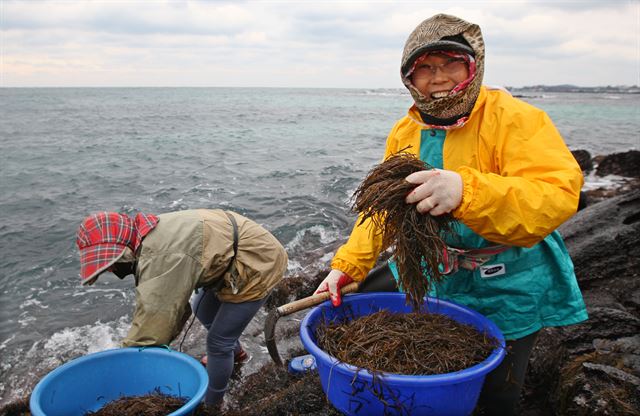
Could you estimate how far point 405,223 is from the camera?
2172mm

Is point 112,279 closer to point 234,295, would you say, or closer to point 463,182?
point 234,295

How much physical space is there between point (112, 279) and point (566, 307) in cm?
835

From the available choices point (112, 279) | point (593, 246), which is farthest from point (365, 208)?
point (112, 279)

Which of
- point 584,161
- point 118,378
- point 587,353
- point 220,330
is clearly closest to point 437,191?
point 118,378

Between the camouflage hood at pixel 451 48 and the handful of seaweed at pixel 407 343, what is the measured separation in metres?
1.03

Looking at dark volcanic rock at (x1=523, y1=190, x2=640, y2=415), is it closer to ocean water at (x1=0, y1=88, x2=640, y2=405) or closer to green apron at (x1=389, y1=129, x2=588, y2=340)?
green apron at (x1=389, y1=129, x2=588, y2=340)

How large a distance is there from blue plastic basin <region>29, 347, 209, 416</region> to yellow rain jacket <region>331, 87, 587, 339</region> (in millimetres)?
1259

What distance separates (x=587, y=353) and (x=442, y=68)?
2.86 meters

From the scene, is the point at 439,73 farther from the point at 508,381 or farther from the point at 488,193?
the point at 508,381

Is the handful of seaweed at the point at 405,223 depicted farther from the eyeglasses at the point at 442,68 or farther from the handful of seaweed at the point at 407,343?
the eyeglasses at the point at 442,68

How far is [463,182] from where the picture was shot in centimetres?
187

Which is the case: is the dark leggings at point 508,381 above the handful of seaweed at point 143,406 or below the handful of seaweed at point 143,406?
above

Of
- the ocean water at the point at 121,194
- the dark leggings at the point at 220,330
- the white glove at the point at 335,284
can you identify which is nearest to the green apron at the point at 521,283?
the white glove at the point at 335,284

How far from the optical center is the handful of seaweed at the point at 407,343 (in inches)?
84.6
